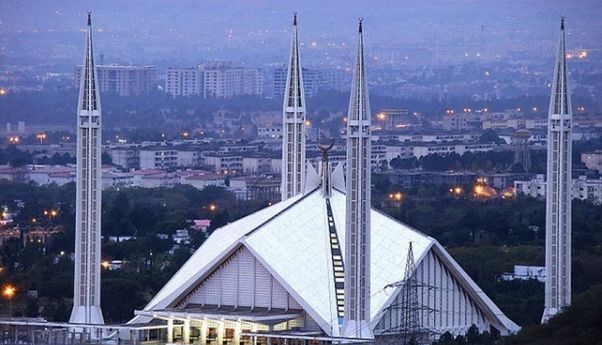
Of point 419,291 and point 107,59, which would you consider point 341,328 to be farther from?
point 107,59

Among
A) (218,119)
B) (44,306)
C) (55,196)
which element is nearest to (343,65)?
(218,119)

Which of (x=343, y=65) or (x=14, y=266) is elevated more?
(x=343, y=65)

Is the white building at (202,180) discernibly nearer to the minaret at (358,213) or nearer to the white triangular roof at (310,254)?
the white triangular roof at (310,254)

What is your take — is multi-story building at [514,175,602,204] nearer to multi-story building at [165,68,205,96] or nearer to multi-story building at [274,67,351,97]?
multi-story building at [274,67,351,97]

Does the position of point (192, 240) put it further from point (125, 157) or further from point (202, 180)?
point (125, 157)

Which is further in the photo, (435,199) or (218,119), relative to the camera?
(218,119)

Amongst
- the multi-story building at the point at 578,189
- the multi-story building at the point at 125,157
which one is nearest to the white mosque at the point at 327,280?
the multi-story building at the point at 578,189

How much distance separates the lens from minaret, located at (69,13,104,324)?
127 feet

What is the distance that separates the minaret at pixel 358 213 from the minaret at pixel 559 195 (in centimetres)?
304

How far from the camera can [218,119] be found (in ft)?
466

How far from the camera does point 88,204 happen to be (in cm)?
3928

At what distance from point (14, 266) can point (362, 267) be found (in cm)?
1541

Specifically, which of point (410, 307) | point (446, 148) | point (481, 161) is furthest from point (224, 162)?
point (410, 307)

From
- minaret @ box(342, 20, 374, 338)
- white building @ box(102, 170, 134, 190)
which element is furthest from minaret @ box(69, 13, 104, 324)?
white building @ box(102, 170, 134, 190)
